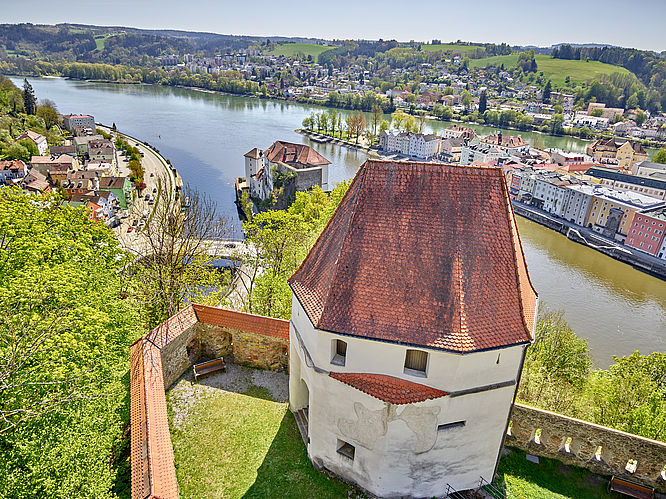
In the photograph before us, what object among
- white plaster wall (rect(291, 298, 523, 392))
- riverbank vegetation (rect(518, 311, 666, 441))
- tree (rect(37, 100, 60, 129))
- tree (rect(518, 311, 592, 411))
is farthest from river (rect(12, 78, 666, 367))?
white plaster wall (rect(291, 298, 523, 392))

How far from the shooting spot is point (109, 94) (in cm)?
16375

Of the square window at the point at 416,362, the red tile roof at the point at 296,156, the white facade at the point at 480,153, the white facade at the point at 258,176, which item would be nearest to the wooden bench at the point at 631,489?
the square window at the point at 416,362

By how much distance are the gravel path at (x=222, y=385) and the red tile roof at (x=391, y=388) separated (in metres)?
5.24

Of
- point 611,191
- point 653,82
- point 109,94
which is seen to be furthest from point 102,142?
point 653,82

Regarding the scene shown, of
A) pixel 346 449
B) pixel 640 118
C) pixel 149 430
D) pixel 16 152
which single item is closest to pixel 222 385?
pixel 149 430

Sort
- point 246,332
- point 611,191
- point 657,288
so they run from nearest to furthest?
point 246,332 < point 657,288 < point 611,191

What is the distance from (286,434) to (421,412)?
514cm

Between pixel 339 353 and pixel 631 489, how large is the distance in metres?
9.54

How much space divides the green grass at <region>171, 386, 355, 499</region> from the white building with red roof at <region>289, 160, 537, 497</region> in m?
1.75

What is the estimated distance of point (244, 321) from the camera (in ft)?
53.3

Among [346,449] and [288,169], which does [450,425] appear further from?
[288,169]

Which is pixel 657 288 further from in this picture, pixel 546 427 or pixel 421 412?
pixel 421 412

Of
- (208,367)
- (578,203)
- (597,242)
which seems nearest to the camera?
(208,367)

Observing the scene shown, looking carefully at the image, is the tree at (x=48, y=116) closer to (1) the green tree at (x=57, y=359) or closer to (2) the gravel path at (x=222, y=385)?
(1) the green tree at (x=57, y=359)
